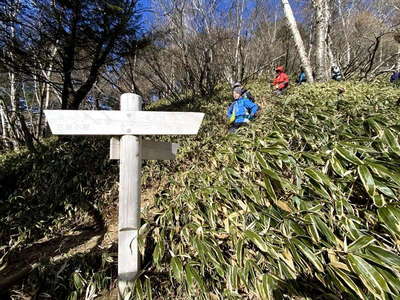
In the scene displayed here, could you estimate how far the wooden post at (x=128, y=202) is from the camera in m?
1.51

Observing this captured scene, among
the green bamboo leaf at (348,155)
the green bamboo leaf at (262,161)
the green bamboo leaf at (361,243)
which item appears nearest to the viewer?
the green bamboo leaf at (361,243)

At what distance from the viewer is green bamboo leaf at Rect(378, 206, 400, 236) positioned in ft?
4.26

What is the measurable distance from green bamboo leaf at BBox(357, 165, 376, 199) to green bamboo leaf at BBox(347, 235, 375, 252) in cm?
33

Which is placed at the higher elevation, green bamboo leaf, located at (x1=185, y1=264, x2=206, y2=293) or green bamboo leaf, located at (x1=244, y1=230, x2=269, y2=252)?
green bamboo leaf, located at (x1=244, y1=230, x2=269, y2=252)

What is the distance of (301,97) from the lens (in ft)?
13.5

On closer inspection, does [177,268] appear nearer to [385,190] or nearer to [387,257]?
[387,257]

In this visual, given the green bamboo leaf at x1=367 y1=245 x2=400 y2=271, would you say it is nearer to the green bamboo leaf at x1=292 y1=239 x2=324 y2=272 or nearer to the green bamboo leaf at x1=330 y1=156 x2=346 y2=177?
the green bamboo leaf at x1=292 y1=239 x2=324 y2=272

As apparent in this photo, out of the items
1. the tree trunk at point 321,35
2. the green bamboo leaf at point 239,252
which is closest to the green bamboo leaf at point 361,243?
the green bamboo leaf at point 239,252

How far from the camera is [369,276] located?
113cm

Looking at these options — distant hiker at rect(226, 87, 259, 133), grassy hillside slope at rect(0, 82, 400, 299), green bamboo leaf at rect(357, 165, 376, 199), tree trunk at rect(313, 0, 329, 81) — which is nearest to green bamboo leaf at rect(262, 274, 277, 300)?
grassy hillside slope at rect(0, 82, 400, 299)

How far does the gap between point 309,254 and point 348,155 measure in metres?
0.85

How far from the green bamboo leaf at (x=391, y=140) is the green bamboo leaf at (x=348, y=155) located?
1.16 ft

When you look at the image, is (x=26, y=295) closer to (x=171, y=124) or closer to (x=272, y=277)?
(x=171, y=124)

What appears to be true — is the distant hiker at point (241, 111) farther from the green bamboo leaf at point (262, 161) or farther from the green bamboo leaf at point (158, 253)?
the green bamboo leaf at point (158, 253)
